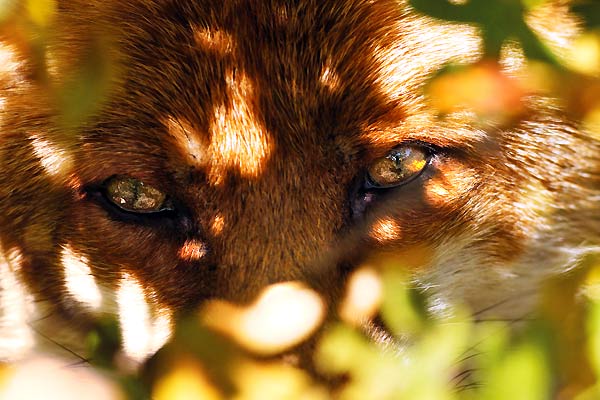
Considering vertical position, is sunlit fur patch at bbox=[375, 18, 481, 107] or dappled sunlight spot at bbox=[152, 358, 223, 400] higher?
sunlit fur patch at bbox=[375, 18, 481, 107]

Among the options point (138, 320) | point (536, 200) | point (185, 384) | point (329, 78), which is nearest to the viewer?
point (185, 384)

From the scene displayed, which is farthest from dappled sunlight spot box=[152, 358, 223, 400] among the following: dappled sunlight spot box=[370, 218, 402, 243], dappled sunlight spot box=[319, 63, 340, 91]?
dappled sunlight spot box=[319, 63, 340, 91]

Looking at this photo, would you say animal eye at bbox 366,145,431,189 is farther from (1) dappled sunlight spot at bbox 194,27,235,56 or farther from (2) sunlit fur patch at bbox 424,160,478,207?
(1) dappled sunlight spot at bbox 194,27,235,56

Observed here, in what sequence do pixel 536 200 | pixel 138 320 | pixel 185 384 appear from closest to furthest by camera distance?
pixel 185 384 → pixel 138 320 → pixel 536 200

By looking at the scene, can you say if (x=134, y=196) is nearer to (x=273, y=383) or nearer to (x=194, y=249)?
(x=194, y=249)

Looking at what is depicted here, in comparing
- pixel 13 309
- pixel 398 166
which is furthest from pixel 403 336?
pixel 13 309
